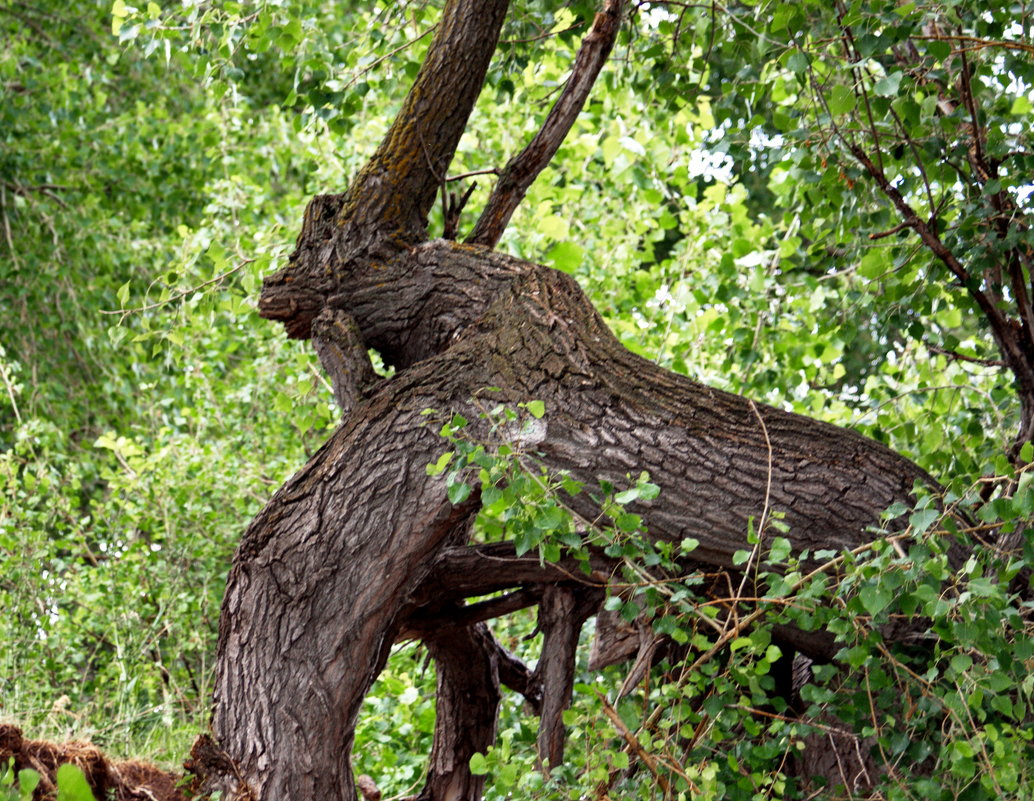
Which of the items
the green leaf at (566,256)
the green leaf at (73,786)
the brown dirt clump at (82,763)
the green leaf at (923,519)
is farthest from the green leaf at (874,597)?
the green leaf at (566,256)

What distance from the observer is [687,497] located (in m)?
2.50

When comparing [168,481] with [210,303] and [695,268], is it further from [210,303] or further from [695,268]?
[695,268]

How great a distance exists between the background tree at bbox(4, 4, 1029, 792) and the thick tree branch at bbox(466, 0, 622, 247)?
19cm

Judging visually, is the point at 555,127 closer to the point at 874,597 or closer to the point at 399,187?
the point at 399,187

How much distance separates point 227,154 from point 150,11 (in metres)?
3.73

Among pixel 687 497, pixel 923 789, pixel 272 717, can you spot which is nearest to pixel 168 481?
pixel 272 717

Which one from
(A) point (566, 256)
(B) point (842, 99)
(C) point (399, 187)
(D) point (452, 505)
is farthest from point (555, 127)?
(A) point (566, 256)

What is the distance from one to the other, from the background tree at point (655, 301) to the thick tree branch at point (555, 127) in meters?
0.19

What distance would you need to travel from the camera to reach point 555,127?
3.06 m

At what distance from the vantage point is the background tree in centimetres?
232

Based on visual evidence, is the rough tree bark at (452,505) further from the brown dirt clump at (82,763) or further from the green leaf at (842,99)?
the green leaf at (842,99)

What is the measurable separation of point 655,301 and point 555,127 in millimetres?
1849

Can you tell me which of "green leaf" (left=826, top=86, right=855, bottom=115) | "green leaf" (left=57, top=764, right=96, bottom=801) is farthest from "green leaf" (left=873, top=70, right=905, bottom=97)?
"green leaf" (left=57, top=764, right=96, bottom=801)

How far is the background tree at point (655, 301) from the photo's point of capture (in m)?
2.32
